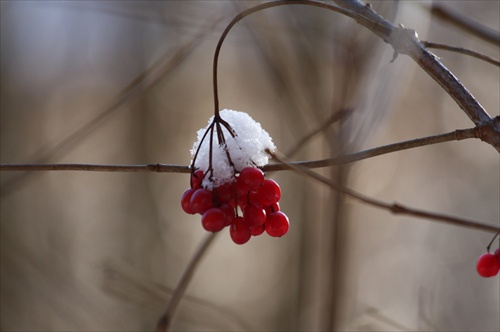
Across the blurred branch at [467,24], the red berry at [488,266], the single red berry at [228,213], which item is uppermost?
the blurred branch at [467,24]

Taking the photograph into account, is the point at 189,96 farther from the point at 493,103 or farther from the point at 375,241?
the point at 493,103

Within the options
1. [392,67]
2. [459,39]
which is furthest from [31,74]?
[392,67]

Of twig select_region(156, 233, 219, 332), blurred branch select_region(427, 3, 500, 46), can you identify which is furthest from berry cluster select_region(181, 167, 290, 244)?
blurred branch select_region(427, 3, 500, 46)

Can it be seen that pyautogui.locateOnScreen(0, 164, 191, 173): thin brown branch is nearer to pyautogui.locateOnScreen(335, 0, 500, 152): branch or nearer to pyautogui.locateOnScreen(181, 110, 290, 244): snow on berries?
pyautogui.locateOnScreen(181, 110, 290, 244): snow on berries

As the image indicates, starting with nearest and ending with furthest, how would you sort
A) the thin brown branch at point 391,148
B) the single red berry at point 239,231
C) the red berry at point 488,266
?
the thin brown branch at point 391,148
the single red berry at point 239,231
the red berry at point 488,266

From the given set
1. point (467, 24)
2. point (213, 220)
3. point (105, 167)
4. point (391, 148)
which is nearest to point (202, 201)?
point (213, 220)

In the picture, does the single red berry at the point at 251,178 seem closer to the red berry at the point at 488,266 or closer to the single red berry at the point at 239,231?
the single red berry at the point at 239,231

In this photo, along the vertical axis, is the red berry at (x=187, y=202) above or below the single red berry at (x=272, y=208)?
below

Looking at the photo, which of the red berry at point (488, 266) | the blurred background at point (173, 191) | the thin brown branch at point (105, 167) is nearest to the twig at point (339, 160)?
the thin brown branch at point (105, 167)
